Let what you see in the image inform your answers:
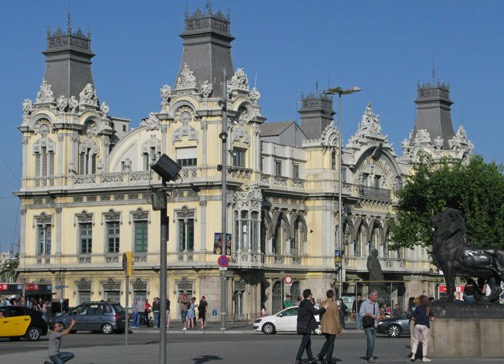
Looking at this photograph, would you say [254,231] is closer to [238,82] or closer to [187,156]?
[187,156]

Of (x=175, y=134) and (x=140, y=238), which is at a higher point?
(x=175, y=134)

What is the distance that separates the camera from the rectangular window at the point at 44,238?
83.4 meters

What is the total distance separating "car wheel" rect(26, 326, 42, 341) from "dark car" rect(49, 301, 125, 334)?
840 centimetres

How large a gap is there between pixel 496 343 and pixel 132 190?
4782 cm

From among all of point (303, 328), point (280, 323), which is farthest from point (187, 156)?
point (303, 328)

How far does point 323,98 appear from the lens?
9762cm

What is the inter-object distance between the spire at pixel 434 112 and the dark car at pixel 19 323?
60.8m

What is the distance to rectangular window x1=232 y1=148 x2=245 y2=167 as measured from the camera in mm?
78000

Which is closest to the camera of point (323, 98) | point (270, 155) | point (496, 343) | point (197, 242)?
point (496, 343)

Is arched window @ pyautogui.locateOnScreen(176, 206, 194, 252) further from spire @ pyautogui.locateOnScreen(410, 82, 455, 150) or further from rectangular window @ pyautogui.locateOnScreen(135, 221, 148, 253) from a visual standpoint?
spire @ pyautogui.locateOnScreen(410, 82, 455, 150)

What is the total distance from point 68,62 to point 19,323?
3730cm

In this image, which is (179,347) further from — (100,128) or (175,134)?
(100,128)

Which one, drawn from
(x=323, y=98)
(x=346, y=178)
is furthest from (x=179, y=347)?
→ (x=323, y=98)

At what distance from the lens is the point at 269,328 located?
5819cm
